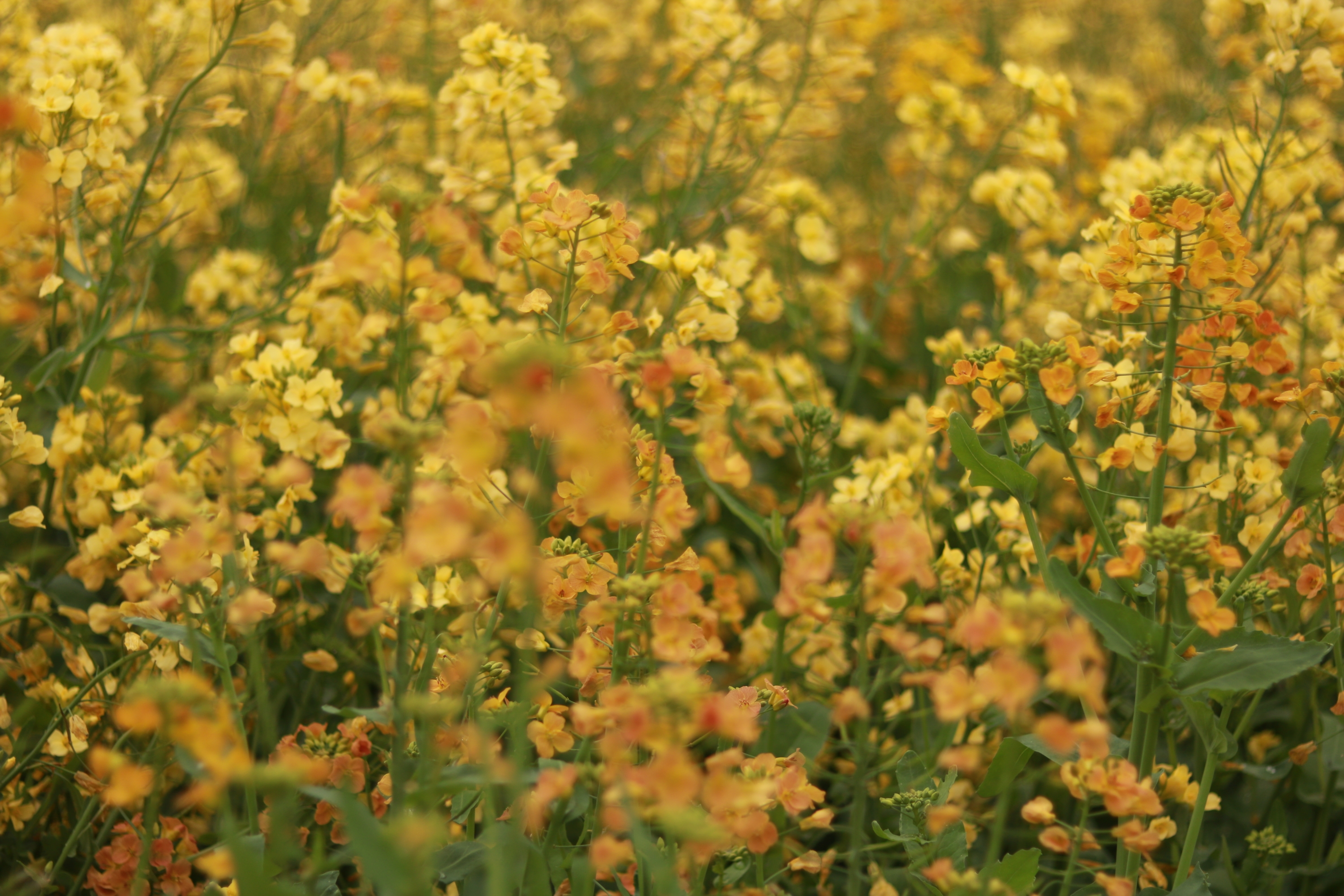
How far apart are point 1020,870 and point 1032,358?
0.79m

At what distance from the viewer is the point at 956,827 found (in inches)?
67.0

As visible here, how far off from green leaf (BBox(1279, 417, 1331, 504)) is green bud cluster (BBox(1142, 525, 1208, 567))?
31 cm

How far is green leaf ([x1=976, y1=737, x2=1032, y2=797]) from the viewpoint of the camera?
153cm

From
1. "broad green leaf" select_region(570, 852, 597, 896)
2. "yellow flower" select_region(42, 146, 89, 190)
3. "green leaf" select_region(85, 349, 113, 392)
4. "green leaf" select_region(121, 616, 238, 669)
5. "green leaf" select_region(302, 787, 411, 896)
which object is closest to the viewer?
"green leaf" select_region(302, 787, 411, 896)

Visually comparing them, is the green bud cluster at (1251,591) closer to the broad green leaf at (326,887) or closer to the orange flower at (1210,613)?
the orange flower at (1210,613)

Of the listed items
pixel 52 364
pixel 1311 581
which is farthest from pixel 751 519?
pixel 52 364

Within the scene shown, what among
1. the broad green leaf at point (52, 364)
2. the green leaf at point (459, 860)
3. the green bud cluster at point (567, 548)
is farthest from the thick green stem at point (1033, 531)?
the broad green leaf at point (52, 364)

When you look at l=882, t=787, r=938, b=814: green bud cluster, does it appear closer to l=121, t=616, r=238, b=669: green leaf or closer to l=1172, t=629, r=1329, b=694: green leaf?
l=1172, t=629, r=1329, b=694: green leaf

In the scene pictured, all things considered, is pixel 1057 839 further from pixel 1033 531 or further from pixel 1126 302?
pixel 1126 302

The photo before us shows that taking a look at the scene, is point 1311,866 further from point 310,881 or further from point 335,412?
point 335,412

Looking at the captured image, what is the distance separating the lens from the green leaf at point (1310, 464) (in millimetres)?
1618

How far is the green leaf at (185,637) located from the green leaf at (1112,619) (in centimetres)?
125

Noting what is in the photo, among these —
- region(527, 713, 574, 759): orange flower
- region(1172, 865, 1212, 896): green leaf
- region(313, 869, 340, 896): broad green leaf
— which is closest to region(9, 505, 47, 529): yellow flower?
region(313, 869, 340, 896): broad green leaf

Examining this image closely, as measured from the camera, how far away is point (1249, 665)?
1527 millimetres
